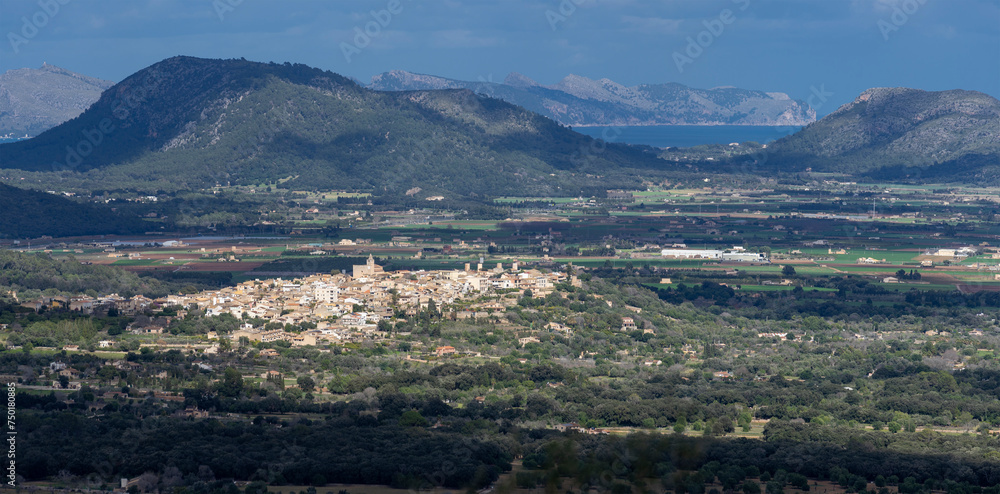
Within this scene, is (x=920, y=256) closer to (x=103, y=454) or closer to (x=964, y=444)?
(x=964, y=444)

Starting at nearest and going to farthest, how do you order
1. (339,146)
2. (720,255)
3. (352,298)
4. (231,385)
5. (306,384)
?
(231,385), (306,384), (352,298), (720,255), (339,146)

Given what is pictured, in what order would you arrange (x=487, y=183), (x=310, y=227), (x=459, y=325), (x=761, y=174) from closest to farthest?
(x=459, y=325) < (x=310, y=227) < (x=487, y=183) < (x=761, y=174)

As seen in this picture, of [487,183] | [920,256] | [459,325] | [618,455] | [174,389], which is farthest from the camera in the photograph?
[487,183]

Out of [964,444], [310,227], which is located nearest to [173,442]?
[964,444]

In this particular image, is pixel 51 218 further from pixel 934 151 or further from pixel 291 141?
pixel 934 151

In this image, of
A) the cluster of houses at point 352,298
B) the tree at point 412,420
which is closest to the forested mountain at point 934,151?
the cluster of houses at point 352,298

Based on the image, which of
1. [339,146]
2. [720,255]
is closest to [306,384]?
[720,255]

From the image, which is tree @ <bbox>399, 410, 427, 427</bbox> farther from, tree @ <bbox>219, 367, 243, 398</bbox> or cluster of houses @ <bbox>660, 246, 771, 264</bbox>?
cluster of houses @ <bbox>660, 246, 771, 264</bbox>

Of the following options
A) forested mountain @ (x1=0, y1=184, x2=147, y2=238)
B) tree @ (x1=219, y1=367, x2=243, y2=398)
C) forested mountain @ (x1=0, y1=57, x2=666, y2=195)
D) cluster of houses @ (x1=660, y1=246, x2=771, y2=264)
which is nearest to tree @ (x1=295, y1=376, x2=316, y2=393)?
tree @ (x1=219, y1=367, x2=243, y2=398)
